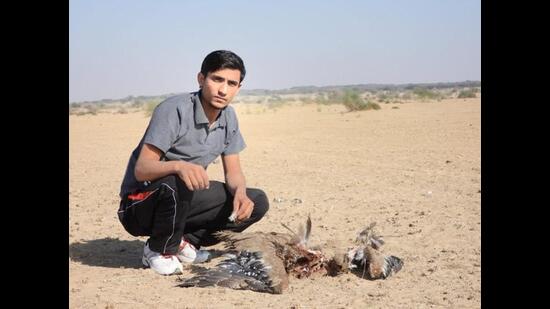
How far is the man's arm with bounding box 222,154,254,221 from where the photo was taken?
15.9 feet

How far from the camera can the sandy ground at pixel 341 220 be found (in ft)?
13.9

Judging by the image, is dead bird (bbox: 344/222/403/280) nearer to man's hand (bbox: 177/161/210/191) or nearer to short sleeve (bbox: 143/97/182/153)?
man's hand (bbox: 177/161/210/191)

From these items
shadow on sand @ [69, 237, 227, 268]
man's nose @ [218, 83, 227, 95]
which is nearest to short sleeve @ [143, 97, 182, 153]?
man's nose @ [218, 83, 227, 95]

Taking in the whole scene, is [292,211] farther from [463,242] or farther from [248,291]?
[248,291]

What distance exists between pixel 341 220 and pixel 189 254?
1.96 meters

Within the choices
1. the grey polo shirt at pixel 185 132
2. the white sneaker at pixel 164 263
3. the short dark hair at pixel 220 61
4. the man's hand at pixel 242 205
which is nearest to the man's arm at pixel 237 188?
the man's hand at pixel 242 205

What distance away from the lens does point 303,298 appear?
166 inches

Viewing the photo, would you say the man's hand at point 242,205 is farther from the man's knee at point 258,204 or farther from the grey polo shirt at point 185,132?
the grey polo shirt at point 185,132

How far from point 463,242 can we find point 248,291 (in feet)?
6.82

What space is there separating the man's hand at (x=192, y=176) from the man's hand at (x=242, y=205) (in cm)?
52
